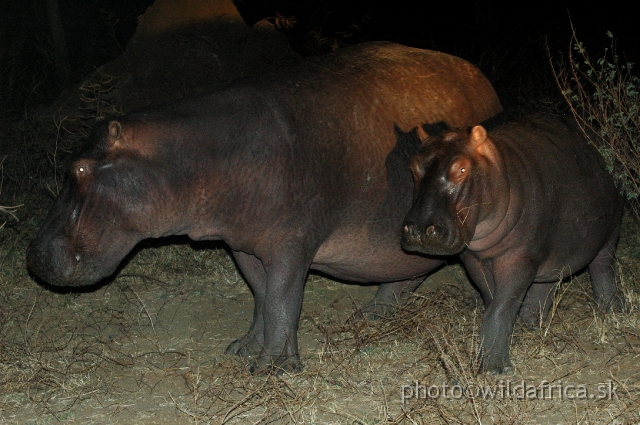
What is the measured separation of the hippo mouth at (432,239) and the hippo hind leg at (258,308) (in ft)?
4.14

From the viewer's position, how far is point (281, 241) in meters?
5.30

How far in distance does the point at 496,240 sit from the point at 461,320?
1.05 m

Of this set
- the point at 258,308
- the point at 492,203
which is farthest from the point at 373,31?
the point at 492,203

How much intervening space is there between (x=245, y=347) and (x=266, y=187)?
1.22 m

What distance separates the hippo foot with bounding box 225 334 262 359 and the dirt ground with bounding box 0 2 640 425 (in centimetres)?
7

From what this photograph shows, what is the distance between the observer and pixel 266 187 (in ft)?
17.3

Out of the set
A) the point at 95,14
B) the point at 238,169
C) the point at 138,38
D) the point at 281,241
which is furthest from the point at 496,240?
the point at 95,14

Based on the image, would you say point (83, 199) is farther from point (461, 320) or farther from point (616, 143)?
point (616, 143)

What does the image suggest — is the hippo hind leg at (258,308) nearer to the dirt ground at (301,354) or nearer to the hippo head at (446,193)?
the dirt ground at (301,354)

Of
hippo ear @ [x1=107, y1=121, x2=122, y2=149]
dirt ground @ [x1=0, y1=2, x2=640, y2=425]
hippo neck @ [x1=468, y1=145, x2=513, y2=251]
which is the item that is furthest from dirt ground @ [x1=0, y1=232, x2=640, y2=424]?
hippo ear @ [x1=107, y1=121, x2=122, y2=149]

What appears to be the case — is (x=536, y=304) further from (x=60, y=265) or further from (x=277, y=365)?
(x=60, y=265)

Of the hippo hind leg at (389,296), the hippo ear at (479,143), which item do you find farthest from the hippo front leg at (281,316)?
the hippo hind leg at (389,296)

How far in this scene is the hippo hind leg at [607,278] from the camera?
6250mm

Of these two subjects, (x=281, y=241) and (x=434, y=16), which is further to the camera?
(x=434, y=16)
